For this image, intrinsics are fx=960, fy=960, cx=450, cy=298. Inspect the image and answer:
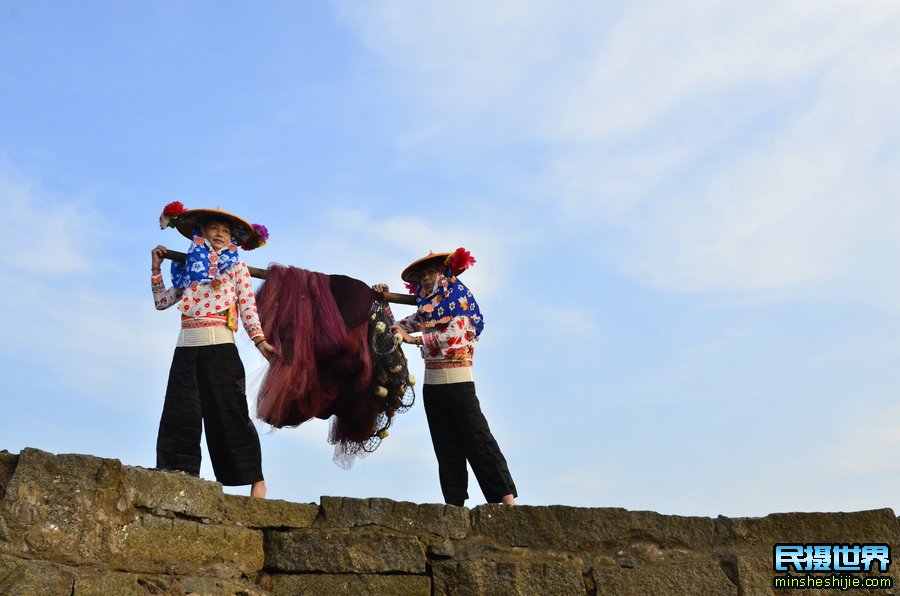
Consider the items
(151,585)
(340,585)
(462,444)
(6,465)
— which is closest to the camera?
(6,465)

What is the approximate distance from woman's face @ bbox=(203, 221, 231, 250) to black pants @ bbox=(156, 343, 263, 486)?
24.8 inches

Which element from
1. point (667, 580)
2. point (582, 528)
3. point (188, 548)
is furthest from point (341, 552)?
point (667, 580)

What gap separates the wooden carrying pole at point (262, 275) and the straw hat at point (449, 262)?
0.17 metres

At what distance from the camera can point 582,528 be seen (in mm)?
5016

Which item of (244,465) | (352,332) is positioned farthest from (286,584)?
(352,332)

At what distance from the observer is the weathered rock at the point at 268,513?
454 centimetres

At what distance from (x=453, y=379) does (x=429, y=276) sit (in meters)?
0.76

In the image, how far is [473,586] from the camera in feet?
15.4

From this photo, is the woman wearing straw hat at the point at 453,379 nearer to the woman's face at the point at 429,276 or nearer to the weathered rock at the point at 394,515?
the woman's face at the point at 429,276

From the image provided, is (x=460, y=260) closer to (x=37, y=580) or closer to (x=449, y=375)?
(x=449, y=375)

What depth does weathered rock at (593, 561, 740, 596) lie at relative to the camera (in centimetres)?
491

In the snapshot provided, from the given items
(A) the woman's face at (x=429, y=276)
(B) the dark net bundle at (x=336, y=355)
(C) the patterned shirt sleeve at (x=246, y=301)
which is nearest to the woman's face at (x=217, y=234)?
(C) the patterned shirt sleeve at (x=246, y=301)

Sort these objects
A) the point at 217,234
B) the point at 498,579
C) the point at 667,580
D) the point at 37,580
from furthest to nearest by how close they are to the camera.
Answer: the point at 217,234 < the point at 667,580 < the point at 498,579 < the point at 37,580

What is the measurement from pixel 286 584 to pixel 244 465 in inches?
31.6
